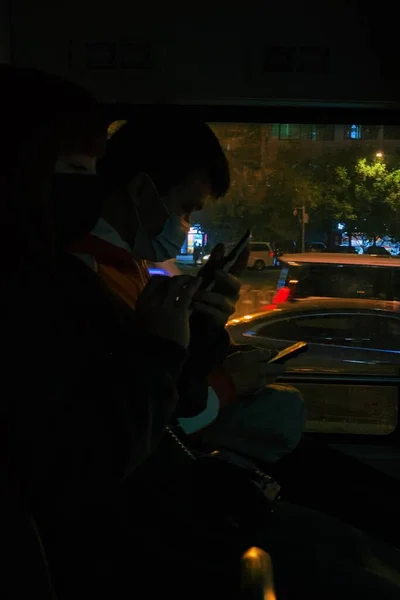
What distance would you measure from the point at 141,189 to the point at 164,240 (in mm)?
138

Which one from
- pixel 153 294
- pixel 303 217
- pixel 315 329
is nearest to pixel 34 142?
pixel 153 294

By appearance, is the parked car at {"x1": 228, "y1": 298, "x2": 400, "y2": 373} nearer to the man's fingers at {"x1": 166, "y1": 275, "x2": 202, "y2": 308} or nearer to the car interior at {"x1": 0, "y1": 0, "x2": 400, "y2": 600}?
the car interior at {"x1": 0, "y1": 0, "x2": 400, "y2": 600}

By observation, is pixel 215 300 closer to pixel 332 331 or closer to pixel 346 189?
pixel 346 189

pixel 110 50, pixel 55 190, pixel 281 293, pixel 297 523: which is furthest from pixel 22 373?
pixel 281 293

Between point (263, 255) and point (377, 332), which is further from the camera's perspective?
point (377, 332)

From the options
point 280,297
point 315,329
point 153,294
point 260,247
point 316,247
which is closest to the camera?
point 153,294

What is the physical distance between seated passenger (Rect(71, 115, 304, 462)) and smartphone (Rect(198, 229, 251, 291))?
2 centimetres

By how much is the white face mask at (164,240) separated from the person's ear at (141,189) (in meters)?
0.02

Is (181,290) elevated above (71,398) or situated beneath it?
elevated above

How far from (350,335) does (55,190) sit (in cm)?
279

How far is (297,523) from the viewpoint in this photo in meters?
1.47

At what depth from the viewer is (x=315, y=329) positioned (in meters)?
3.82

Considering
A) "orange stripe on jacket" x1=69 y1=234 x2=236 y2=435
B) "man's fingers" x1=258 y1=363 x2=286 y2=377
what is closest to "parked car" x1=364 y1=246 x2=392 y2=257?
"man's fingers" x1=258 y1=363 x2=286 y2=377

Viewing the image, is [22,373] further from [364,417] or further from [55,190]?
[364,417]
